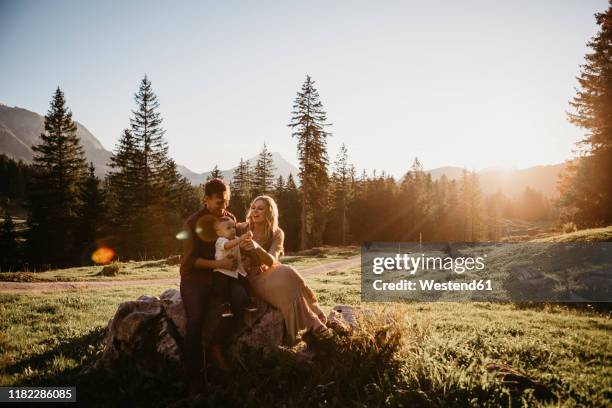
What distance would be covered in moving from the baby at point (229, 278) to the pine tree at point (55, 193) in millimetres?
41147

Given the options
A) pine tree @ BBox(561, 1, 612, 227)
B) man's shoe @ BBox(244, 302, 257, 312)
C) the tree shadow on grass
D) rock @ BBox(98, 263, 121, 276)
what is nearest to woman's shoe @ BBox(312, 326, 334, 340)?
Result: man's shoe @ BBox(244, 302, 257, 312)

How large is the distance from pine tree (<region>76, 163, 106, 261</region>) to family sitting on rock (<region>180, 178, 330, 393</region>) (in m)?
44.0

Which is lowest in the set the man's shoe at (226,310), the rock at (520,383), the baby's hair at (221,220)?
the rock at (520,383)

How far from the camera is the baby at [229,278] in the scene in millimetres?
5199

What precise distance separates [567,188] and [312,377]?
3233cm

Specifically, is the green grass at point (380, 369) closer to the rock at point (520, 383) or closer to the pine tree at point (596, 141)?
the rock at point (520, 383)

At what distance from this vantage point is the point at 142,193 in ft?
134

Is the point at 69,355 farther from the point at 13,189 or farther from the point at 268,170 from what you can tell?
the point at 13,189

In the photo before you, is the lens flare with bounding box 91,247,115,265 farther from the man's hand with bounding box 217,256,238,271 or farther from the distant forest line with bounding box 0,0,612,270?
the man's hand with bounding box 217,256,238,271

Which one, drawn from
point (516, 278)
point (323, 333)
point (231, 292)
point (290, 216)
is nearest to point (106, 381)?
point (231, 292)

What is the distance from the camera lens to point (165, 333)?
589 cm

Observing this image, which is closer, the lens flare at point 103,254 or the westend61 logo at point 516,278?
the westend61 logo at point 516,278

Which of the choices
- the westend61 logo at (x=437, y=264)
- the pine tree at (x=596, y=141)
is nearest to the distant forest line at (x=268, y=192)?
the pine tree at (x=596, y=141)

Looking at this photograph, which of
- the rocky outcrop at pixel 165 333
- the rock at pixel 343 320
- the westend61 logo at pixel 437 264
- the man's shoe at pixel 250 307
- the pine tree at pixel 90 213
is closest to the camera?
the man's shoe at pixel 250 307
